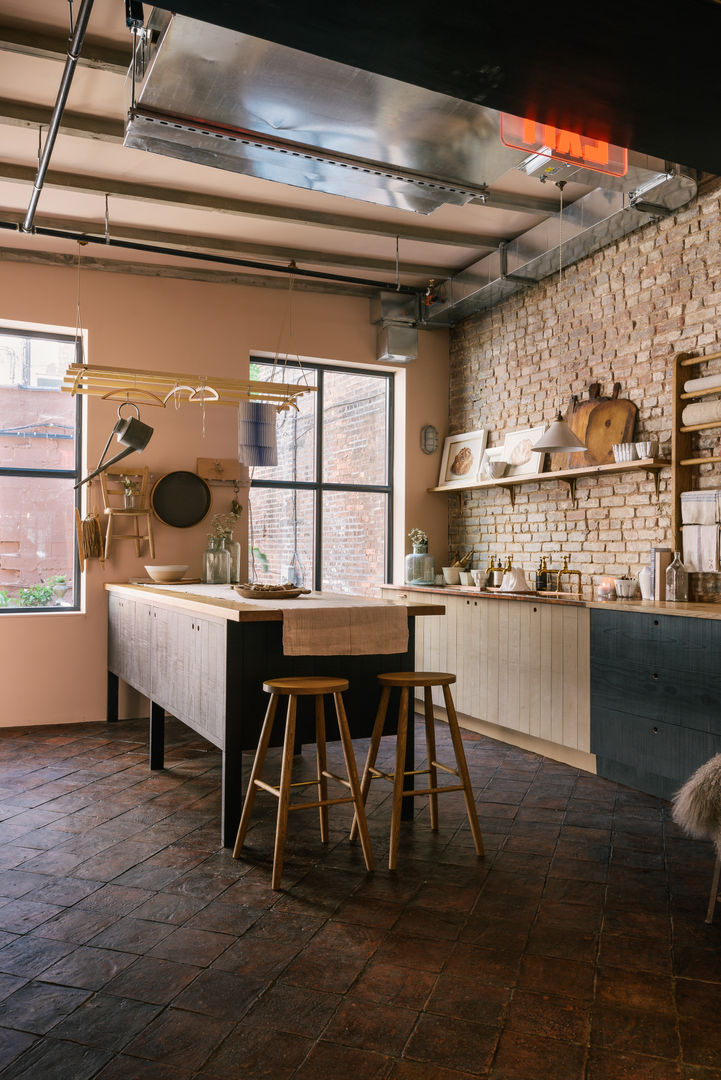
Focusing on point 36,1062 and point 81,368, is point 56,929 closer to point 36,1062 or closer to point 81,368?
point 36,1062

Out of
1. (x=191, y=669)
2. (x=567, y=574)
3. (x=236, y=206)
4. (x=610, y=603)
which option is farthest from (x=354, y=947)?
(x=236, y=206)

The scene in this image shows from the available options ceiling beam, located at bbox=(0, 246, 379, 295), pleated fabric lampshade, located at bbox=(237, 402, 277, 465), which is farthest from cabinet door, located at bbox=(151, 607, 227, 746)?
ceiling beam, located at bbox=(0, 246, 379, 295)

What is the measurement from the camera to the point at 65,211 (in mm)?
5652

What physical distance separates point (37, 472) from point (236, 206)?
8.34ft

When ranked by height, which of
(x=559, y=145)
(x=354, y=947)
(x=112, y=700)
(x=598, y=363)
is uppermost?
(x=559, y=145)

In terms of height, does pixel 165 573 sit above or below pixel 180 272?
below

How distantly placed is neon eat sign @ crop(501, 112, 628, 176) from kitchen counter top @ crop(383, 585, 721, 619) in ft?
6.99

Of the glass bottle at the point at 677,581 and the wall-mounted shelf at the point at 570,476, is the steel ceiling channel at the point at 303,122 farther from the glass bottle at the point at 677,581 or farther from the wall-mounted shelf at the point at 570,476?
the glass bottle at the point at 677,581

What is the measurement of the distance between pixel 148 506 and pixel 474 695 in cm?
290

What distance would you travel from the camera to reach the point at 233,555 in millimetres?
6438

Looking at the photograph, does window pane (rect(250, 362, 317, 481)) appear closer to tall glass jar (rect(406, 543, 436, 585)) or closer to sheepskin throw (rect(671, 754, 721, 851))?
tall glass jar (rect(406, 543, 436, 585))

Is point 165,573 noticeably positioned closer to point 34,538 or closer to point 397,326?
point 34,538

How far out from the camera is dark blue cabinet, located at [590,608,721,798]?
3.88 meters

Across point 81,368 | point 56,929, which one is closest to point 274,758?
point 56,929
